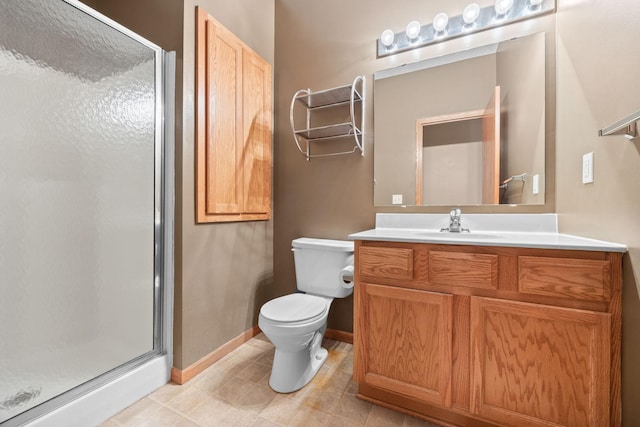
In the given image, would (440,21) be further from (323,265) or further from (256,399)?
(256,399)

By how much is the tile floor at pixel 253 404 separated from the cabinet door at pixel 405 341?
165 mm

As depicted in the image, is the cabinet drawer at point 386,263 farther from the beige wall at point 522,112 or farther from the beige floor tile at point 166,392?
the beige floor tile at point 166,392

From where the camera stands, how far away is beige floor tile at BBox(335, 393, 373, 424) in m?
1.25

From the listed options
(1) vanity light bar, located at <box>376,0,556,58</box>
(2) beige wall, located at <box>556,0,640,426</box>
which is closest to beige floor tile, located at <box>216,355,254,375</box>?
(2) beige wall, located at <box>556,0,640,426</box>

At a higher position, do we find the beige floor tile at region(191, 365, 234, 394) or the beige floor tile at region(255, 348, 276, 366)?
the beige floor tile at region(255, 348, 276, 366)

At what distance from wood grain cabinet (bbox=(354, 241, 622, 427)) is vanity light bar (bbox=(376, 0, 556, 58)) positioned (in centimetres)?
134

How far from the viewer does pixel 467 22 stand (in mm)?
1562

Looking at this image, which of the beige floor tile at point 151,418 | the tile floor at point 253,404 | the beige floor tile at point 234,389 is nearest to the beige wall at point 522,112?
the tile floor at point 253,404

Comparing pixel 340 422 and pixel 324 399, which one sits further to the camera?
pixel 324 399

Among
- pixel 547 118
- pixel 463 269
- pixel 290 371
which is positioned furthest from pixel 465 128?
pixel 290 371

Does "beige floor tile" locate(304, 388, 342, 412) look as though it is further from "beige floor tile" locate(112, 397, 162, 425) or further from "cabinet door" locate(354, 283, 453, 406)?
"beige floor tile" locate(112, 397, 162, 425)

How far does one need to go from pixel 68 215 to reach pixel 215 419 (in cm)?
112

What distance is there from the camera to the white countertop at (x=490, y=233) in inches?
38.7

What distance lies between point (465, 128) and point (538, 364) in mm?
1225
